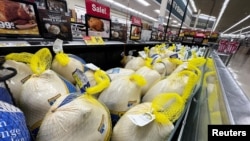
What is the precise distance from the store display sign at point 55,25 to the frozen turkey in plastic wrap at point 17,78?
36cm

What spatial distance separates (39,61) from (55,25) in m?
0.42

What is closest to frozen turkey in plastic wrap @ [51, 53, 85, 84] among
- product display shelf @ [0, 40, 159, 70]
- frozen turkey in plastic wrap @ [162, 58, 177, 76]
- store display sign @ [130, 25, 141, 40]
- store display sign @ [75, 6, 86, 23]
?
product display shelf @ [0, 40, 159, 70]

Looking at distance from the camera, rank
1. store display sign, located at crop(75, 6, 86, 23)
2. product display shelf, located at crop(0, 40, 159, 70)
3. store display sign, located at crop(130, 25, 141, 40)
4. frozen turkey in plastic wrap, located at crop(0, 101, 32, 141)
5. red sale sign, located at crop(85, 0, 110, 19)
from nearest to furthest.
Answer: frozen turkey in plastic wrap, located at crop(0, 101, 32, 141) < product display shelf, located at crop(0, 40, 159, 70) < red sale sign, located at crop(85, 0, 110, 19) < store display sign, located at crop(130, 25, 141, 40) < store display sign, located at crop(75, 6, 86, 23)

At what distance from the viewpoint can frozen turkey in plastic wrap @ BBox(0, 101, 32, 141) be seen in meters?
0.34

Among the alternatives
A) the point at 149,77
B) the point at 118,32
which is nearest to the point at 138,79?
the point at 149,77

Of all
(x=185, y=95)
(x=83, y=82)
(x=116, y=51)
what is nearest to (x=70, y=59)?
(x=83, y=82)

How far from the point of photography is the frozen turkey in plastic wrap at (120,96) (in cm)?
78

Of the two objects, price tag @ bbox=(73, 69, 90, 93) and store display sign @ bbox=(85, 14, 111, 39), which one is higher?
store display sign @ bbox=(85, 14, 111, 39)

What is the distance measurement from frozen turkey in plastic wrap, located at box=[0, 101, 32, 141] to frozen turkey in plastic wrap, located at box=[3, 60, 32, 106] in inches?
10.9

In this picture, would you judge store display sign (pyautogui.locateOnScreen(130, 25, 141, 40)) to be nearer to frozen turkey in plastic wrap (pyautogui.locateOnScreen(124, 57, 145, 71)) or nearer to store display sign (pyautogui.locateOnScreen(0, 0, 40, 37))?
frozen turkey in plastic wrap (pyautogui.locateOnScreen(124, 57, 145, 71))

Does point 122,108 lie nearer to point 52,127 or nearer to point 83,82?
point 83,82

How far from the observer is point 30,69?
0.75 m

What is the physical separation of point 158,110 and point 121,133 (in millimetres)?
182

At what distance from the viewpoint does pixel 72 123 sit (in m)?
0.47
